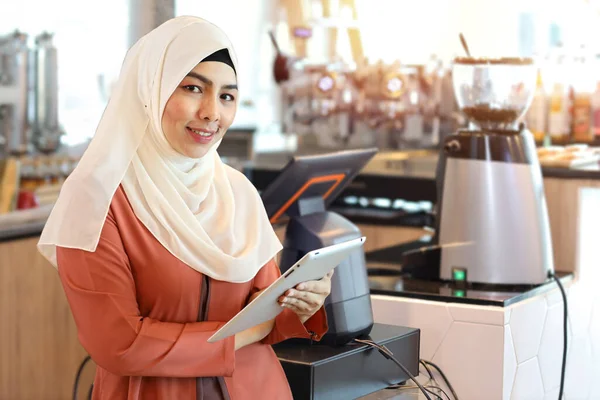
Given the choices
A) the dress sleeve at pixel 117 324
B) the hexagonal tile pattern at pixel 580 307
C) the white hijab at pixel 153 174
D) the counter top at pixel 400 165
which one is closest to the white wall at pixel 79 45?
the counter top at pixel 400 165

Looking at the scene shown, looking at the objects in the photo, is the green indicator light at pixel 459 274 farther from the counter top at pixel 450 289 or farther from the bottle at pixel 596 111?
the bottle at pixel 596 111

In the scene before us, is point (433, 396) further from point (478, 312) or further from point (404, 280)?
point (404, 280)

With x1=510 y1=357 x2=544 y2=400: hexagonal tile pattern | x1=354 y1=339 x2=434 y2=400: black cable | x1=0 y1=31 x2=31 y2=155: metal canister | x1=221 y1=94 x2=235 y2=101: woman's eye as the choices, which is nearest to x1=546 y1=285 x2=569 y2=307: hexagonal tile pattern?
x1=510 y1=357 x2=544 y2=400: hexagonal tile pattern

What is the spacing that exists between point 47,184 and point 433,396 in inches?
93.3

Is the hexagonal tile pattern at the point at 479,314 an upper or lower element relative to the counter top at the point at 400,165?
lower

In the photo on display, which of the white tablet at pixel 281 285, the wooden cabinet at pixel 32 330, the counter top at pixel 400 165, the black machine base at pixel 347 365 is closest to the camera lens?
the white tablet at pixel 281 285

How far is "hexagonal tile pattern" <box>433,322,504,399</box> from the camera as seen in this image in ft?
7.25

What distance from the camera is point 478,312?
2234 millimetres

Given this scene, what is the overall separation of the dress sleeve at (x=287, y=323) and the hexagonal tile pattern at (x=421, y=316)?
634mm

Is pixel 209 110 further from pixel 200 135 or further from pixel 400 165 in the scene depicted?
pixel 400 165

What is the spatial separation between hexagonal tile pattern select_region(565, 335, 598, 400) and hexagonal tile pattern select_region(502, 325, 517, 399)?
0.43 metres

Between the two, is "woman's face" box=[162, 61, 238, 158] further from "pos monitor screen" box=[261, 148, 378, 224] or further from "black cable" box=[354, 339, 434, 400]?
"black cable" box=[354, 339, 434, 400]

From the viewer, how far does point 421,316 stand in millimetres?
Answer: 2303

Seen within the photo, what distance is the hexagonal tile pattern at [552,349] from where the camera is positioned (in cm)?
245
